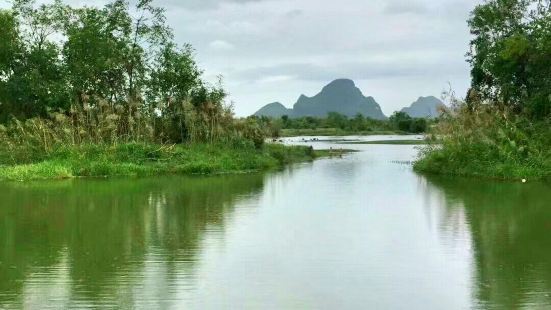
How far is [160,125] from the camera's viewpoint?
2548cm

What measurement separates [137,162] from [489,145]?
36.9 ft

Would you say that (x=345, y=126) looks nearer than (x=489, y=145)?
No

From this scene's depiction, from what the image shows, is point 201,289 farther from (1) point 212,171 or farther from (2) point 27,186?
(1) point 212,171

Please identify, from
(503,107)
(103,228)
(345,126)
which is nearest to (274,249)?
(103,228)

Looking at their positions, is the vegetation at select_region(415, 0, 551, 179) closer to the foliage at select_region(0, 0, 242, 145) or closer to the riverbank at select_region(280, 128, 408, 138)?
the foliage at select_region(0, 0, 242, 145)

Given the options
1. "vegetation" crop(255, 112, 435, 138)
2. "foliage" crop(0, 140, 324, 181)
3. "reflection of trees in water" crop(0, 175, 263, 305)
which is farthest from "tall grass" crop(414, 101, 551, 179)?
"vegetation" crop(255, 112, 435, 138)

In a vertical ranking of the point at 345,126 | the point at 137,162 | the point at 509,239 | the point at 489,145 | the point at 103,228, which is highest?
the point at 345,126

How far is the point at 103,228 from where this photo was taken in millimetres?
10273

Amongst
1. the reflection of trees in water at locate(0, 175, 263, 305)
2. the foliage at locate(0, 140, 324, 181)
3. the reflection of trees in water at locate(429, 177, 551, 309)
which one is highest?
the foliage at locate(0, 140, 324, 181)

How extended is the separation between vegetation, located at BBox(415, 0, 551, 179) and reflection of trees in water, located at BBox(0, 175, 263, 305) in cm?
782

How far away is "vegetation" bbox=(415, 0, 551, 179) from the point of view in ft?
63.7

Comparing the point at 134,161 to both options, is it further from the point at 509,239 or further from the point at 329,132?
the point at 329,132

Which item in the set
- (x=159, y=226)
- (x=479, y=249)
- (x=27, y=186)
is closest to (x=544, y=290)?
(x=479, y=249)

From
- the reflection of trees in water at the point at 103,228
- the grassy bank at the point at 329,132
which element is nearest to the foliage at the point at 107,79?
the reflection of trees in water at the point at 103,228
